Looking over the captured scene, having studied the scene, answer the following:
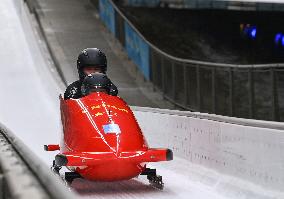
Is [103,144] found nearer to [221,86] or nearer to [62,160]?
[62,160]

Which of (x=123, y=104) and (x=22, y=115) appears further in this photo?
(x=22, y=115)

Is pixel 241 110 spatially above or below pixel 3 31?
below

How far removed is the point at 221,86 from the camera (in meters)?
9.35

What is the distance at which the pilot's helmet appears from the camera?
5195 mm

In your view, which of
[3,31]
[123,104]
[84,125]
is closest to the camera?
[84,125]

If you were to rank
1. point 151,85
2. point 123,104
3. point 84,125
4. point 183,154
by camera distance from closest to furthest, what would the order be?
point 84,125
point 123,104
point 183,154
point 151,85

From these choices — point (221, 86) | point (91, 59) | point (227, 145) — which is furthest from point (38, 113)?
point (227, 145)

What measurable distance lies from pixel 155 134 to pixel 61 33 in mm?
11814

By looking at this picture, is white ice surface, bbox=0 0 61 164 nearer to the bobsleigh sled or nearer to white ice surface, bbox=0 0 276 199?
white ice surface, bbox=0 0 276 199

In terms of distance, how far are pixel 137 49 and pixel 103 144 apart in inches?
458

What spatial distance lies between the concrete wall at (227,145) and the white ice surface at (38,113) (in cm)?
15

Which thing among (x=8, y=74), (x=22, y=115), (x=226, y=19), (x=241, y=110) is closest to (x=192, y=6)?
(x=226, y=19)

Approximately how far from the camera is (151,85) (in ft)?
49.0

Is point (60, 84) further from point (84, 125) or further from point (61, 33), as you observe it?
point (84, 125)
